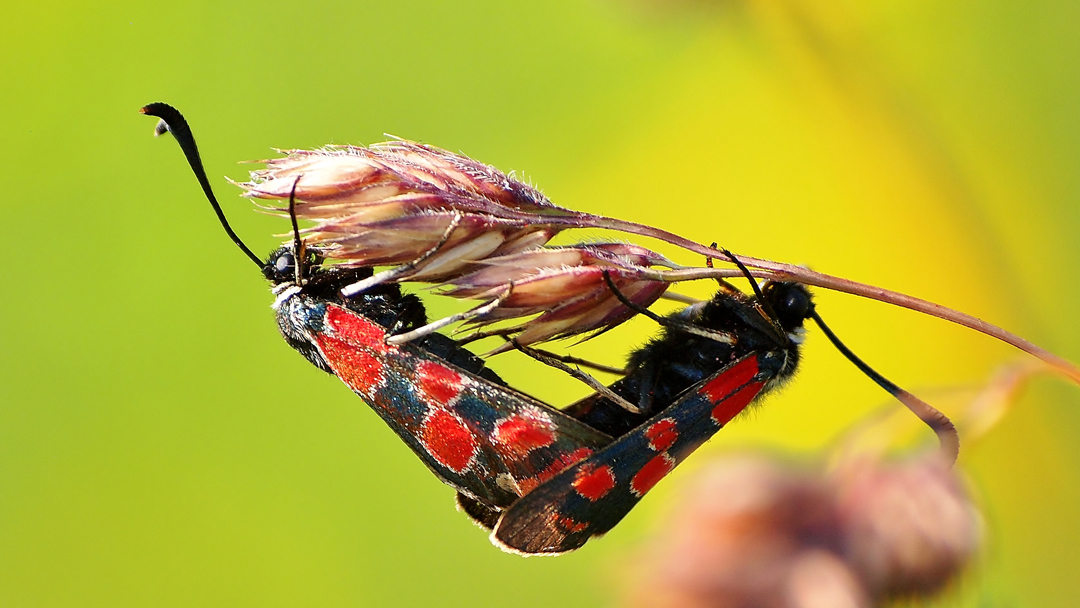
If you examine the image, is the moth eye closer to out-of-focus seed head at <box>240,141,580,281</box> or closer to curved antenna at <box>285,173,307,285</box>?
out-of-focus seed head at <box>240,141,580,281</box>

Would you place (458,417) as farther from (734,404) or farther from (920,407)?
(920,407)

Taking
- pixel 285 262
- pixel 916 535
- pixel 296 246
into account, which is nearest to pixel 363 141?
pixel 285 262

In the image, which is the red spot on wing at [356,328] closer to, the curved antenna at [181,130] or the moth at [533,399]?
the moth at [533,399]

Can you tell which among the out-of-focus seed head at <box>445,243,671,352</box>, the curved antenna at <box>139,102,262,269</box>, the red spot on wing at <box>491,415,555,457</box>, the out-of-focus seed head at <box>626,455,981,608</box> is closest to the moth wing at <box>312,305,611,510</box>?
the red spot on wing at <box>491,415,555,457</box>

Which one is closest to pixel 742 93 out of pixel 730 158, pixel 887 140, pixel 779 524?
pixel 730 158

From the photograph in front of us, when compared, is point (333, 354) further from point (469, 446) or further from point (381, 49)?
point (381, 49)

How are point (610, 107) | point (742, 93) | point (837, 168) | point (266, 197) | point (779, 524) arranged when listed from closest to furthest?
point (266, 197) → point (779, 524) → point (837, 168) → point (742, 93) → point (610, 107)
